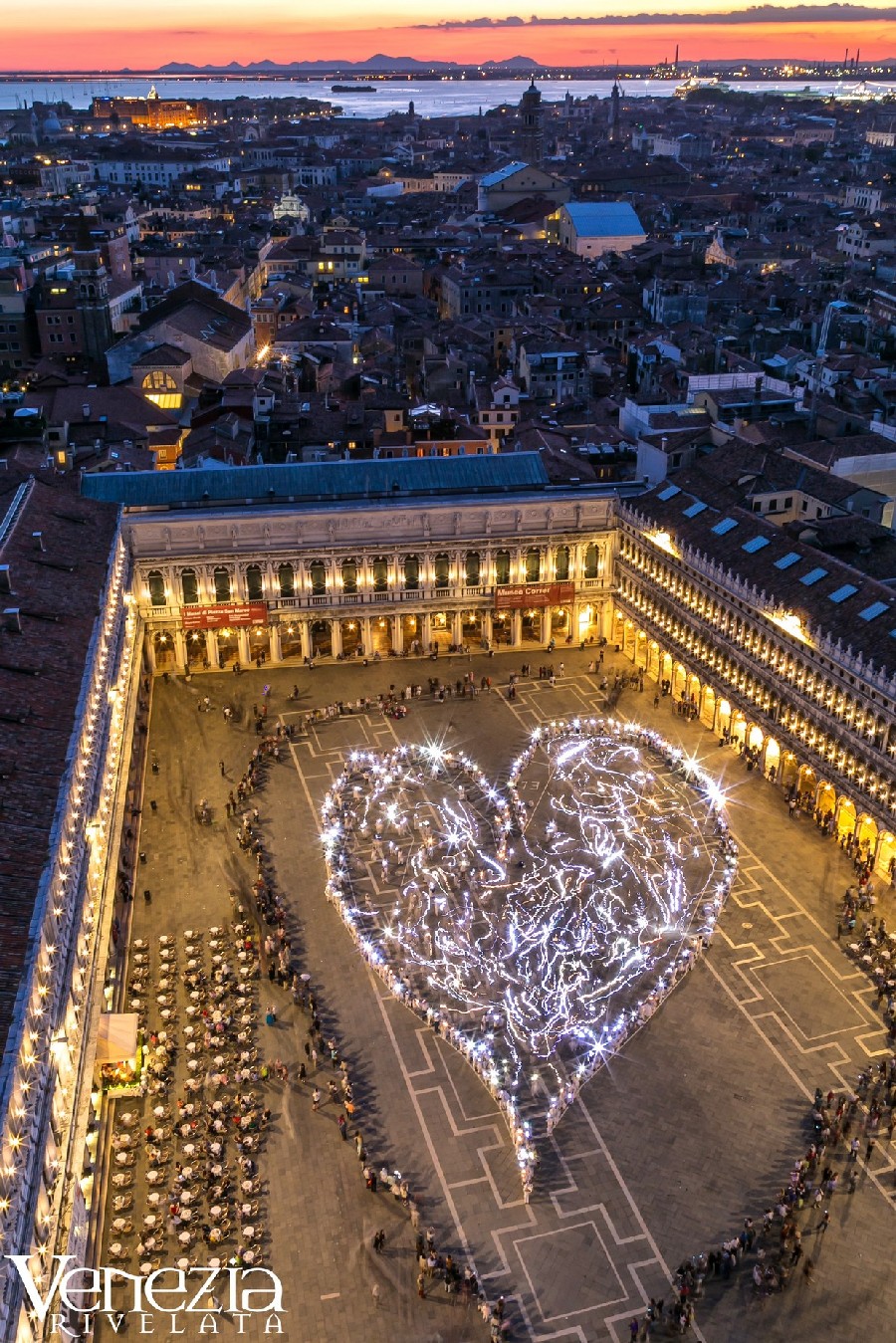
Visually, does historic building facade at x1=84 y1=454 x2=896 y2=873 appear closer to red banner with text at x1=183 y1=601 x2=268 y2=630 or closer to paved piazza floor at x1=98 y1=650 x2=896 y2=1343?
red banner with text at x1=183 y1=601 x2=268 y2=630

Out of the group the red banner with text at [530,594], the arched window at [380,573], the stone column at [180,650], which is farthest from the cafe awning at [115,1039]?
the red banner with text at [530,594]

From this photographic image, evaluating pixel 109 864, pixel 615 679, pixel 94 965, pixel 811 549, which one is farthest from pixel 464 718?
pixel 94 965

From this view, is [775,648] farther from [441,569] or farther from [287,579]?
[287,579]

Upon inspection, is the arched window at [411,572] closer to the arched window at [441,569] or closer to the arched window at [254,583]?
the arched window at [441,569]

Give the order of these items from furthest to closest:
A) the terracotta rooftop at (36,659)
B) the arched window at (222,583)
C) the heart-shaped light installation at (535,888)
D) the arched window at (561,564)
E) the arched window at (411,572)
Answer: the arched window at (561,564), the arched window at (411,572), the arched window at (222,583), the heart-shaped light installation at (535,888), the terracotta rooftop at (36,659)

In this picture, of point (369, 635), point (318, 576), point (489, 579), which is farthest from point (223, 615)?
point (489, 579)

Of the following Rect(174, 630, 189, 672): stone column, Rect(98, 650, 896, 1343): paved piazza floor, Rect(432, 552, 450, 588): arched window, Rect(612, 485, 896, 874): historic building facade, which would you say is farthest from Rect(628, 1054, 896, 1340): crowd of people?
Rect(174, 630, 189, 672): stone column
